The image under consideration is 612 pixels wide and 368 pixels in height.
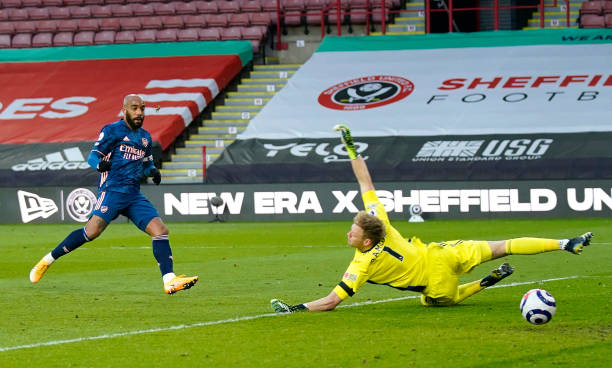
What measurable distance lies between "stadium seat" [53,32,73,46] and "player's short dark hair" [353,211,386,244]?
28.8 meters

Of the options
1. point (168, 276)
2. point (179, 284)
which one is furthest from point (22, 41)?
point (179, 284)

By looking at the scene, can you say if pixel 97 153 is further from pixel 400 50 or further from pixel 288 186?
pixel 400 50

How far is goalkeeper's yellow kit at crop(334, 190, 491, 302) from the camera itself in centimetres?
917

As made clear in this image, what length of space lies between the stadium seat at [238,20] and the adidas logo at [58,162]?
27.5 feet

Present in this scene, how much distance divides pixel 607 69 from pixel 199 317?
73.7 feet

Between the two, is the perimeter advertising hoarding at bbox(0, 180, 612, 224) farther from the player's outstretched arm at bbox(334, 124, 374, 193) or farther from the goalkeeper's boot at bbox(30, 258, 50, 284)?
the player's outstretched arm at bbox(334, 124, 374, 193)

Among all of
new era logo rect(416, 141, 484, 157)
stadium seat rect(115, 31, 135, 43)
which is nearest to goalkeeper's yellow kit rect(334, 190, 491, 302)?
new era logo rect(416, 141, 484, 157)

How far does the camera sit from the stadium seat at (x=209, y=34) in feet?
114

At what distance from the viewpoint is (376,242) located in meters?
9.14

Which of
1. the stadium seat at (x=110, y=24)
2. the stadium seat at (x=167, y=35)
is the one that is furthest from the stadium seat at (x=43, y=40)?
the stadium seat at (x=167, y=35)

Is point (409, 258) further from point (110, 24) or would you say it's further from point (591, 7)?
point (110, 24)

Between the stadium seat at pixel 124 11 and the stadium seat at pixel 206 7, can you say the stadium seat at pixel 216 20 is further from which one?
the stadium seat at pixel 124 11

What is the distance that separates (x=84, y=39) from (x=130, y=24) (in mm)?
1660

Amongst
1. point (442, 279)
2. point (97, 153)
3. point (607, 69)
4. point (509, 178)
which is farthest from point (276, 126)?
point (442, 279)
